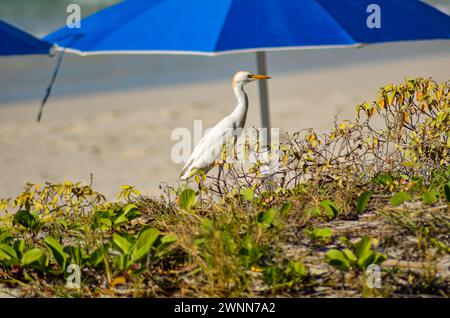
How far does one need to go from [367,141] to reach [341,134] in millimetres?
193

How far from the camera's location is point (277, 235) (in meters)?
3.91

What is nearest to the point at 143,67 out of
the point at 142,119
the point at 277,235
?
the point at 142,119

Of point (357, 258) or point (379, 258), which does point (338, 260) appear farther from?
point (379, 258)

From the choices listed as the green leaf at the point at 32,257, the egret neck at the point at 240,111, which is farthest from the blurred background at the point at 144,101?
the green leaf at the point at 32,257

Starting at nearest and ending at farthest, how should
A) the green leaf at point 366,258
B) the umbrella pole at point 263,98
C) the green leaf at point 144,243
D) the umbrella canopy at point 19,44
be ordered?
the green leaf at point 366,258
the green leaf at point 144,243
the umbrella canopy at point 19,44
the umbrella pole at point 263,98

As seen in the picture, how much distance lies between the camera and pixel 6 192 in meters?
9.20

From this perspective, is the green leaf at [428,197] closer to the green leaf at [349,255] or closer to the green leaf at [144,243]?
the green leaf at [349,255]

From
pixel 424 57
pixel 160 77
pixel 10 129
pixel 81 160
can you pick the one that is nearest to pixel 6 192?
pixel 81 160

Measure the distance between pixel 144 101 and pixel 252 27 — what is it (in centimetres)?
1063

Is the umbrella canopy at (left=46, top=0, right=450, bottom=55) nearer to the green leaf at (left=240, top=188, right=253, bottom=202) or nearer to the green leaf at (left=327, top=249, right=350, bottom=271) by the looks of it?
the green leaf at (left=240, top=188, right=253, bottom=202)

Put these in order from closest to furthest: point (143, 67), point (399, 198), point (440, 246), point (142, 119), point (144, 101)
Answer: point (440, 246) → point (399, 198) → point (142, 119) → point (144, 101) → point (143, 67)

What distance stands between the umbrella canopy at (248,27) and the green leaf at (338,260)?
1.25 metres

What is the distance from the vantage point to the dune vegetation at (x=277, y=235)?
147 inches

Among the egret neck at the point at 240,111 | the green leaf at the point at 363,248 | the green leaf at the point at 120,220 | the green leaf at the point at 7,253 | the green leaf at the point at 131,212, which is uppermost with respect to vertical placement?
the egret neck at the point at 240,111
